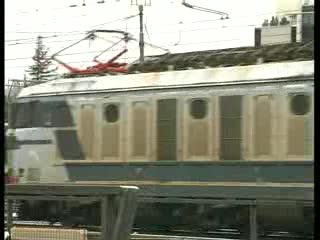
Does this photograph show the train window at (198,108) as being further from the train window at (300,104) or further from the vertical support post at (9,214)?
the vertical support post at (9,214)

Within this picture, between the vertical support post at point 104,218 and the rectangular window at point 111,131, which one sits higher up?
the rectangular window at point 111,131

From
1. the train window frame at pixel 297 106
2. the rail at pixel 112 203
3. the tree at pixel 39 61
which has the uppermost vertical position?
the tree at pixel 39 61

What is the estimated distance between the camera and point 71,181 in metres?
12.5

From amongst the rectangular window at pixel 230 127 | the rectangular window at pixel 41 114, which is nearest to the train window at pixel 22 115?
the rectangular window at pixel 41 114

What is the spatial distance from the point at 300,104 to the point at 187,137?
1.99m

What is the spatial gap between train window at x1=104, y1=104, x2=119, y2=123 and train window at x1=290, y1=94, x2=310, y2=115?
10.4ft

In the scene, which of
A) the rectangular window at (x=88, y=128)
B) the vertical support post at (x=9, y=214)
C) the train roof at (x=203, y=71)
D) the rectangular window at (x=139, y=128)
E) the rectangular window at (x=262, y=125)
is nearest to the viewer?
the vertical support post at (x=9, y=214)

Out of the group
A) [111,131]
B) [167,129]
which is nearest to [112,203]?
[167,129]

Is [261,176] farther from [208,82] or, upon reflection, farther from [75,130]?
[75,130]

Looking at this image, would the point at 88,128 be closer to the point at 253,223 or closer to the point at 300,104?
the point at 300,104

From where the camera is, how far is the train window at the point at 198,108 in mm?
11375

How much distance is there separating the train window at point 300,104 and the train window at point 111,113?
3156mm

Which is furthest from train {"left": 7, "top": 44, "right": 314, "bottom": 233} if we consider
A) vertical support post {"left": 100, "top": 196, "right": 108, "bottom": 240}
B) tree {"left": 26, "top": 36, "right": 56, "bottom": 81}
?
vertical support post {"left": 100, "top": 196, "right": 108, "bottom": 240}
